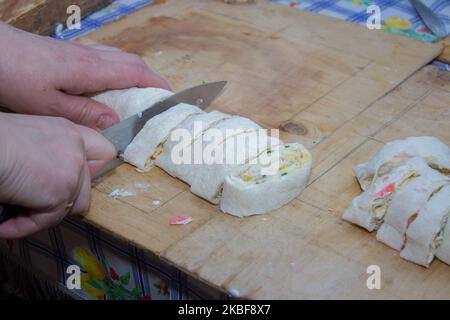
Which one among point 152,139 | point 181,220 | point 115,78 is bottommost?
point 181,220

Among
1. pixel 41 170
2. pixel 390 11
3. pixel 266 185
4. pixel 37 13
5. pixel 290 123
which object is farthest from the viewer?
pixel 390 11

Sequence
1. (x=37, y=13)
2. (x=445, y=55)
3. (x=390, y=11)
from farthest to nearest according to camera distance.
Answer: (x=390, y=11)
(x=37, y=13)
(x=445, y=55)

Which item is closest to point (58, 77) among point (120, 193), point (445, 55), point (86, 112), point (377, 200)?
point (86, 112)

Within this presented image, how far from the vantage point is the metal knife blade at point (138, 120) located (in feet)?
5.81

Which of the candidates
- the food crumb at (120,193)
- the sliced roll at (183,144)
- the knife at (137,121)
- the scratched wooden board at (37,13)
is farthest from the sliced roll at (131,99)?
the scratched wooden board at (37,13)

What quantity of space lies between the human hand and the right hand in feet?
0.92

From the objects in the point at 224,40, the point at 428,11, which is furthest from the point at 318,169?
the point at 428,11

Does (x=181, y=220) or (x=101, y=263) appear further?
(x=101, y=263)

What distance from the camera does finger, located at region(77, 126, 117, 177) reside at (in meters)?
1.57

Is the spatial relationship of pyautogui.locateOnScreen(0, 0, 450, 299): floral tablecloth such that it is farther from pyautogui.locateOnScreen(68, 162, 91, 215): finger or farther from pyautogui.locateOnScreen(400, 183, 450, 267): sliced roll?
pyautogui.locateOnScreen(400, 183, 450, 267): sliced roll

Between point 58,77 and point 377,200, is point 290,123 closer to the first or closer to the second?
point 377,200

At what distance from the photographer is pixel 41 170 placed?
4.48ft

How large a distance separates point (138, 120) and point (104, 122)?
0.40ft

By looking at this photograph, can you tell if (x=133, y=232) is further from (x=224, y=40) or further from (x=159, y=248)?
(x=224, y=40)
